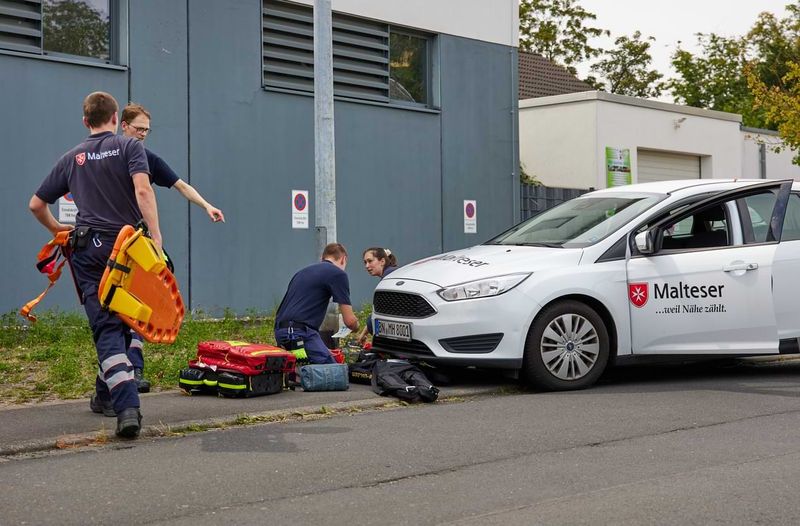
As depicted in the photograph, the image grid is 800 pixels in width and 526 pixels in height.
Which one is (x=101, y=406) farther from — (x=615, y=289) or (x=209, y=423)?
(x=615, y=289)

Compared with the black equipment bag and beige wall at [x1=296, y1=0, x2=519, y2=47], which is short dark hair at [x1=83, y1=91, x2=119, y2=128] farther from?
beige wall at [x1=296, y1=0, x2=519, y2=47]

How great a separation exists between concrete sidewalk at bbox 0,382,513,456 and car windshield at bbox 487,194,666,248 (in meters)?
1.36

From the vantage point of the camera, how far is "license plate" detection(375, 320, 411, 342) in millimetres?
9273

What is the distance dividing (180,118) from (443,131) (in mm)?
4874

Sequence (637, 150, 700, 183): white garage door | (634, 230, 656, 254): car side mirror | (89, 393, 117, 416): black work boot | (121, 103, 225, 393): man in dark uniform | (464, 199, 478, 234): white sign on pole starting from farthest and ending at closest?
(637, 150, 700, 183): white garage door, (464, 199, 478, 234): white sign on pole, (634, 230, 656, 254): car side mirror, (121, 103, 225, 393): man in dark uniform, (89, 393, 117, 416): black work boot

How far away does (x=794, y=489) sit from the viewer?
18.3 feet

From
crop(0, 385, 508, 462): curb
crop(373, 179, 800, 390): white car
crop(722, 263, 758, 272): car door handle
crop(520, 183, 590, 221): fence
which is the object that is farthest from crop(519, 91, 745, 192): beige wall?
crop(0, 385, 508, 462): curb

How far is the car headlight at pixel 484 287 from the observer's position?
8.96 m

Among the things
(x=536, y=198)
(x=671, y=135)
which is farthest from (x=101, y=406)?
(x=671, y=135)

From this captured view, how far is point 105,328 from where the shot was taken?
697 centimetres

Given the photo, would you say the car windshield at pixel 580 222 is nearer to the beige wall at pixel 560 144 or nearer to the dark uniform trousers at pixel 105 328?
the dark uniform trousers at pixel 105 328

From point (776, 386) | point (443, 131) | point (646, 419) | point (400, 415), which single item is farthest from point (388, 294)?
point (443, 131)

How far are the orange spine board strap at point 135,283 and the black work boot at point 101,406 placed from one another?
40.5 inches

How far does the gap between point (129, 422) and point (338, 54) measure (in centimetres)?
1027
